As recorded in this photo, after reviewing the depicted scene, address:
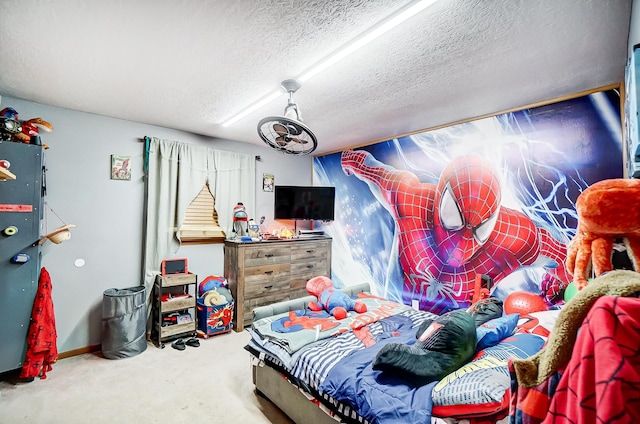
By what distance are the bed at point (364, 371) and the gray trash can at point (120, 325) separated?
4.80 ft

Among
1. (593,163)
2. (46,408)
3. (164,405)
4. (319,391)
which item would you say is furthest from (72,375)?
(593,163)

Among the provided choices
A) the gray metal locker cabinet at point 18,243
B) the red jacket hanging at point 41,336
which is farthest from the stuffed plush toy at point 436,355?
the gray metal locker cabinet at point 18,243

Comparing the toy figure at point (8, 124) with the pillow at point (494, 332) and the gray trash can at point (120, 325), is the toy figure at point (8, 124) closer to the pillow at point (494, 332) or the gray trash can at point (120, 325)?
the gray trash can at point (120, 325)

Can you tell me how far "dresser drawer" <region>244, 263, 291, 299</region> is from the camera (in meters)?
3.72

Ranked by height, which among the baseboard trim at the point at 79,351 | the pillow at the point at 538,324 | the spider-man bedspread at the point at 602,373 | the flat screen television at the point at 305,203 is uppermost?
the flat screen television at the point at 305,203

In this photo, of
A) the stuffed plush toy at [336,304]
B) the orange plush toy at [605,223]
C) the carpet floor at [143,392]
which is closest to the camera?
the orange plush toy at [605,223]

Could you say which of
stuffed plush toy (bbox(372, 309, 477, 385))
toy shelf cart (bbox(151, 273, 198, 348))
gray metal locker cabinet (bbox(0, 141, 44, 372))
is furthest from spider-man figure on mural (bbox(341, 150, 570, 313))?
gray metal locker cabinet (bbox(0, 141, 44, 372))

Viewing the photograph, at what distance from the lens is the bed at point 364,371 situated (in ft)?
4.29

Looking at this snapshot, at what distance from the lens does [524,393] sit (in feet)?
2.46

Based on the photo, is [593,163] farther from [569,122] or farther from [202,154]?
[202,154]

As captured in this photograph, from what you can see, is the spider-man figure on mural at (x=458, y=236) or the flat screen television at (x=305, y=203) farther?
the flat screen television at (x=305, y=203)

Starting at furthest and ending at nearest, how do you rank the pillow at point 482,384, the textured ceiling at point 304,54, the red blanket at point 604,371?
the textured ceiling at point 304,54 < the pillow at point 482,384 < the red blanket at point 604,371

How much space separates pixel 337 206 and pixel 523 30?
10.5 feet

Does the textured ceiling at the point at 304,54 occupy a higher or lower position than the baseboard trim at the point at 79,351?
higher
